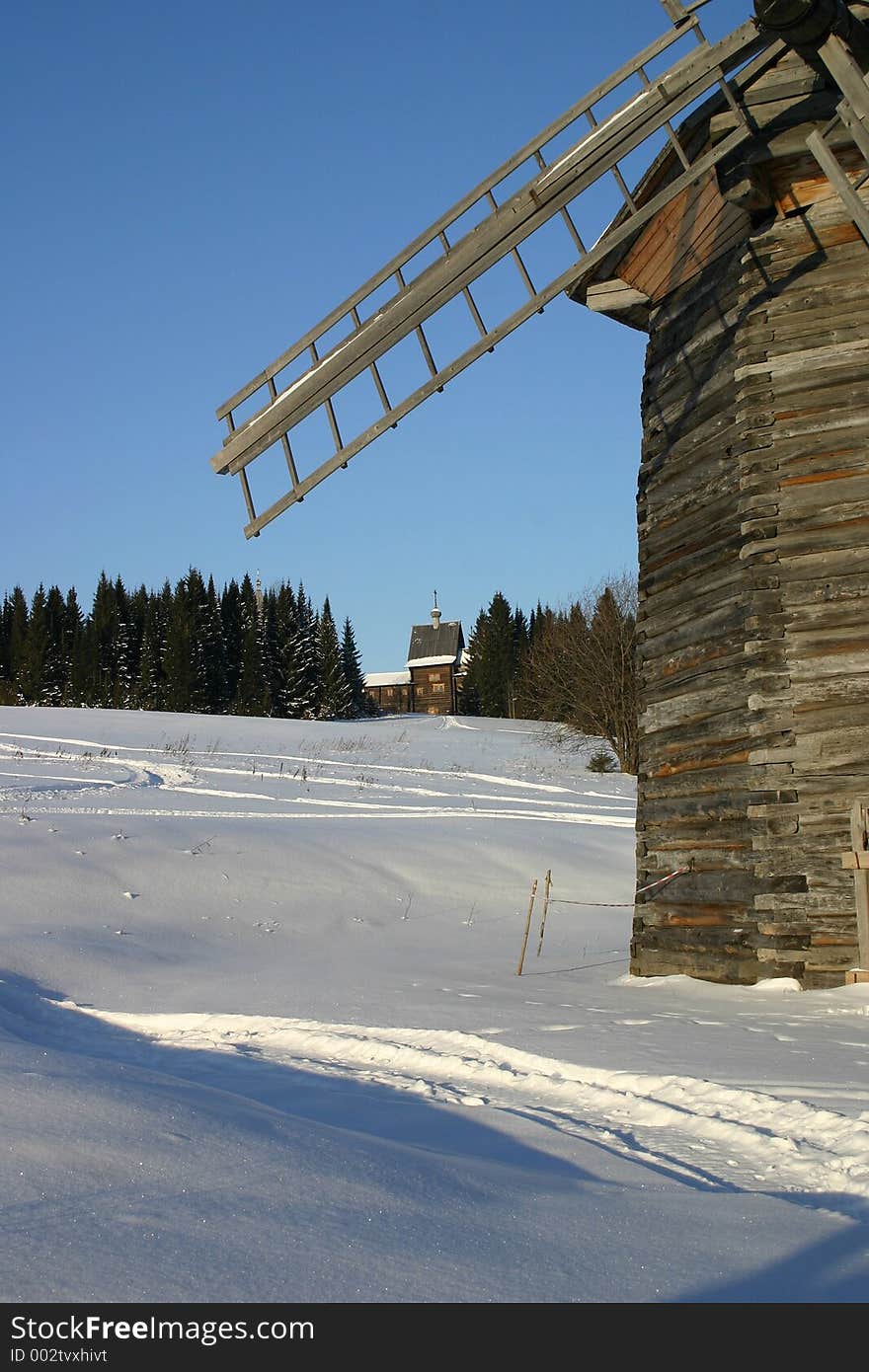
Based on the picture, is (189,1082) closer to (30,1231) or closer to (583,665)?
(30,1231)

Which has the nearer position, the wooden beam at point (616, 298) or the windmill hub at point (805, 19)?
the windmill hub at point (805, 19)

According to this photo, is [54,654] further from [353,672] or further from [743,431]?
[743,431]

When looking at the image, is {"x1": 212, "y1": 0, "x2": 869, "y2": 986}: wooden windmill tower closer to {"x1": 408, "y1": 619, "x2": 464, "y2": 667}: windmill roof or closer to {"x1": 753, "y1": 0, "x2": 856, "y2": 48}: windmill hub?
{"x1": 753, "y1": 0, "x2": 856, "y2": 48}: windmill hub

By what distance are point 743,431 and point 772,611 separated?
164 cm

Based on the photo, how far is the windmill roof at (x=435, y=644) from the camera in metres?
103

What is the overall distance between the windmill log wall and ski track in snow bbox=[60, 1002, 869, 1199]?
352 cm

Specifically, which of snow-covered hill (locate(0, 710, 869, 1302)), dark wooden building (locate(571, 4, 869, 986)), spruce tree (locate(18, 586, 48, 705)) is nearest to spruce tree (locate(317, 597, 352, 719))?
spruce tree (locate(18, 586, 48, 705))

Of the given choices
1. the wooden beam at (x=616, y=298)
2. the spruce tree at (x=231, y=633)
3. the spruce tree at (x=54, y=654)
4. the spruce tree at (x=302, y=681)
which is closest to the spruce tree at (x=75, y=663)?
the spruce tree at (x=54, y=654)

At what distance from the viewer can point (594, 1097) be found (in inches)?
220

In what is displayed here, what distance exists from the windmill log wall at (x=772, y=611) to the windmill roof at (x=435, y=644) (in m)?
91.3

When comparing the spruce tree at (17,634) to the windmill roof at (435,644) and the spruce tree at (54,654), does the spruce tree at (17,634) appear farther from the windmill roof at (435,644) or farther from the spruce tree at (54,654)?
the windmill roof at (435,644)

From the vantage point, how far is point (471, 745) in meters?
40.1

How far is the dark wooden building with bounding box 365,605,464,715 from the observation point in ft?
334

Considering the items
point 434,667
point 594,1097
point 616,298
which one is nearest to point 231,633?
point 434,667
